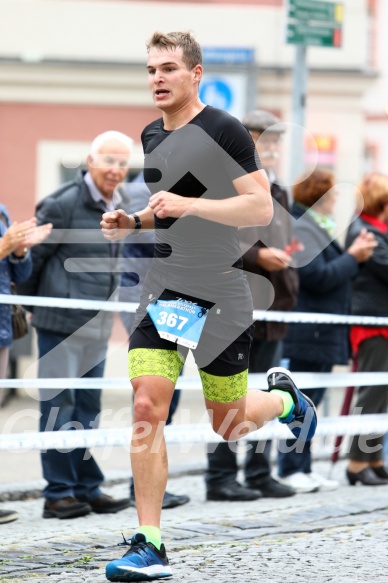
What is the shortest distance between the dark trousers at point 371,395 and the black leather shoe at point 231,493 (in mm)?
1025

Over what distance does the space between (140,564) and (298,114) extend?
684 centimetres

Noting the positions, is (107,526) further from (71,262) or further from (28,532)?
(71,262)

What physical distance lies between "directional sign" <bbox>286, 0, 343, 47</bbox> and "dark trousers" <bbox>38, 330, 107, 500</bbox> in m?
4.24

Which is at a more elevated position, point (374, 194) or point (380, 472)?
point (374, 194)

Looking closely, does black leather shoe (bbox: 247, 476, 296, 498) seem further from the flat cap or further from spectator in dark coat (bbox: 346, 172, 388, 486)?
the flat cap

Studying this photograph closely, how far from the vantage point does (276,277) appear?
26.8ft

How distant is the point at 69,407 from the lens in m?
7.43

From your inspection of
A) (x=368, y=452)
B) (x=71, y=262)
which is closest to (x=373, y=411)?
(x=368, y=452)

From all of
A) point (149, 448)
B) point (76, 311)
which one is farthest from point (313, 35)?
point (149, 448)

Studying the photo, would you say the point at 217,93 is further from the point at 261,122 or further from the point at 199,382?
the point at 199,382

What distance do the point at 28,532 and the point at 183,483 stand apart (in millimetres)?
2217

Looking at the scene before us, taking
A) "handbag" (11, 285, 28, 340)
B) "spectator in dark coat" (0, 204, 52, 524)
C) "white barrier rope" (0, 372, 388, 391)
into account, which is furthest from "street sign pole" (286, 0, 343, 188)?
"spectator in dark coat" (0, 204, 52, 524)

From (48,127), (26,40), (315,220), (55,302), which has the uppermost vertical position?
(26,40)

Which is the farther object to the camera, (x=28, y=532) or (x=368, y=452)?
(x=368, y=452)
